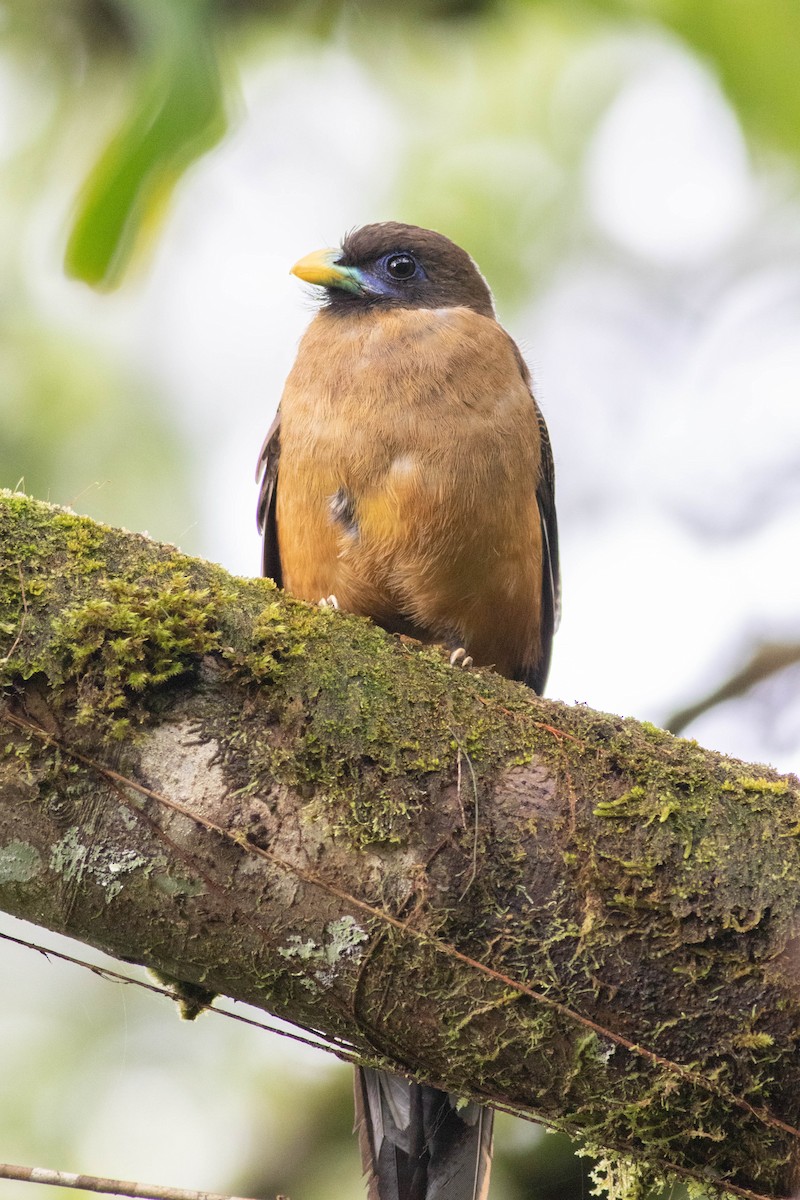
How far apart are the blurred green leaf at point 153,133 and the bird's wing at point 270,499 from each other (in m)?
2.56

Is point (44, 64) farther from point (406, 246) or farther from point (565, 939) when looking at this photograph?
point (565, 939)

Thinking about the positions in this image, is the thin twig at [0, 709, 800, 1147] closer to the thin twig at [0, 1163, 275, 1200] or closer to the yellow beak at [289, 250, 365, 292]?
the thin twig at [0, 1163, 275, 1200]

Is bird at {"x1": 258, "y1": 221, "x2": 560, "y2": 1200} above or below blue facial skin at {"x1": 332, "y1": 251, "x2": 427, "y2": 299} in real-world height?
below

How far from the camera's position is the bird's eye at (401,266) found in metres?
5.00

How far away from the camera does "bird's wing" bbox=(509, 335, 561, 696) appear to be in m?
4.86

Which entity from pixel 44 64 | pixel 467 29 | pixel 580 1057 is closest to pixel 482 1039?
pixel 580 1057

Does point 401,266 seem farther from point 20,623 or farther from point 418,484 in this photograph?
point 20,623

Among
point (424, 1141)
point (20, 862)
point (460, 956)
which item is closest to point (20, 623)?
point (20, 862)

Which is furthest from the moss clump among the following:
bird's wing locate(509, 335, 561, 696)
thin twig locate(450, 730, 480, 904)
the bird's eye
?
the bird's eye

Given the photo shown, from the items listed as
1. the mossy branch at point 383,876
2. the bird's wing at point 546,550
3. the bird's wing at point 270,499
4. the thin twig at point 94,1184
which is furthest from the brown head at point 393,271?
the thin twig at point 94,1184

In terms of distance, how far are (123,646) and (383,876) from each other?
0.73 metres

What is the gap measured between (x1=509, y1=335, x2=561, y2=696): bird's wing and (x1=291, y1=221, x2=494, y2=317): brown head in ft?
1.25

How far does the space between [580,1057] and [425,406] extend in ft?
7.55

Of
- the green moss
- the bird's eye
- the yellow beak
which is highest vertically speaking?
the bird's eye
